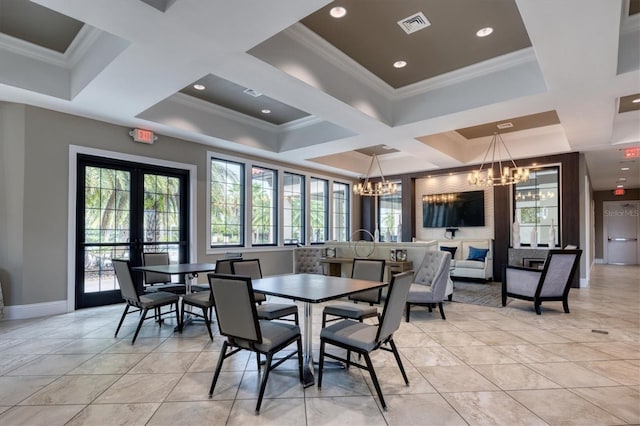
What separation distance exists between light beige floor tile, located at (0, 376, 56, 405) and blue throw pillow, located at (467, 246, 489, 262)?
8130mm

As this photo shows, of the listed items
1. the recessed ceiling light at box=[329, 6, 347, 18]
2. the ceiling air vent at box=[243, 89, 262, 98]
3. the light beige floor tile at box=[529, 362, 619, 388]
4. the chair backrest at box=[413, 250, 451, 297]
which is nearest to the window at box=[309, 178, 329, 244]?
the ceiling air vent at box=[243, 89, 262, 98]

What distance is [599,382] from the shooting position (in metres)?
2.73

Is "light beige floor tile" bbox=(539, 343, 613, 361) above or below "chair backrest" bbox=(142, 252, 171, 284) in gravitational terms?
below

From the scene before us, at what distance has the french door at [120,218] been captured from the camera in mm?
5223

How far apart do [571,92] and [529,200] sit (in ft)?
14.4

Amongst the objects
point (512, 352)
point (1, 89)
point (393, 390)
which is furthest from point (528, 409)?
point (1, 89)

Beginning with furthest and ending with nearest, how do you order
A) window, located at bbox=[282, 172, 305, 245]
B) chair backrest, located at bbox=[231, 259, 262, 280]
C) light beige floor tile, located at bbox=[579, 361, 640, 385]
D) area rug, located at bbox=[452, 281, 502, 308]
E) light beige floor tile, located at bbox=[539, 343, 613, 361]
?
window, located at bbox=[282, 172, 305, 245] < area rug, located at bbox=[452, 281, 502, 308] < chair backrest, located at bbox=[231, 259, 262, 280] < light beige floor tile, located at bbox=[539, 343, 613, 361] < light beige floor tile, located at bbox=[579, 361, 640, 385]

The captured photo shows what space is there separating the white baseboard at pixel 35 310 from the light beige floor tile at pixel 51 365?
75.6 inches

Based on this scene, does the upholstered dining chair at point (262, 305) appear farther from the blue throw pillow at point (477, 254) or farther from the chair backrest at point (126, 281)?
the blue throw pillow at point (477, 254)

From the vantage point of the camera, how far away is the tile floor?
7.33ft

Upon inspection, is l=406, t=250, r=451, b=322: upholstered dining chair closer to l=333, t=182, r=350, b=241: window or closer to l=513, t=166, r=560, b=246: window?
l=513, t=166, r=560, b=246: window

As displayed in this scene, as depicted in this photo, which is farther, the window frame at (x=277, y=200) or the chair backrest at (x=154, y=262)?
the window frame at (x=277, y=200)

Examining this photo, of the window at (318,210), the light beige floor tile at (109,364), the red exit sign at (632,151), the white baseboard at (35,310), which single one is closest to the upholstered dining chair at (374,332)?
the light beige floor tile at (109,364)

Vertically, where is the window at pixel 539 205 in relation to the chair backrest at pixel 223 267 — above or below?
above
